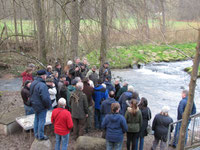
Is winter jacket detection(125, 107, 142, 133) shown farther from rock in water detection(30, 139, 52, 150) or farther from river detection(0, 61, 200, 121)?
river detection(0, 61, 200, 121)

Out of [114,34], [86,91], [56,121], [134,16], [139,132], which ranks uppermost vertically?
[134,16]

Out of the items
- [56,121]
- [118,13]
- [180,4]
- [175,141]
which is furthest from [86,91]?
[180,4]

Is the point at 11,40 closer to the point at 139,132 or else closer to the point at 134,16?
the point at 134,16

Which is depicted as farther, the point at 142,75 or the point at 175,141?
the point at 142,75

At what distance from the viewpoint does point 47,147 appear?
502 cm

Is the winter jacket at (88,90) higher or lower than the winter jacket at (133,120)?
higher

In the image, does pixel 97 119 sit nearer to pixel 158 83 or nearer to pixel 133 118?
pixel 133 118

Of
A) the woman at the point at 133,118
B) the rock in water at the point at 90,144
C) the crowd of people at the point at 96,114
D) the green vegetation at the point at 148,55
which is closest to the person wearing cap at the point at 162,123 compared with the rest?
the crowd of people at the point at 96,114

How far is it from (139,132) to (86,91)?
1914 mm

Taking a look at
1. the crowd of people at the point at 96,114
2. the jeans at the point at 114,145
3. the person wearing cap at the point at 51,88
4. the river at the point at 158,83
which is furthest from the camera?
the river at the point at 158,83

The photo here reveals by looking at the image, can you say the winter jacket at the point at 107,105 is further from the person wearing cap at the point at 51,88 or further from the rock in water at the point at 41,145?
the rock in water at the point at 41,145

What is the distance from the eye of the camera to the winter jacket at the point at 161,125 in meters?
5.12

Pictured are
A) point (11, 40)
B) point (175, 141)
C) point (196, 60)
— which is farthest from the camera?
point (11, 40)

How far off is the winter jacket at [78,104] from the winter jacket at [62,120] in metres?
0.87
